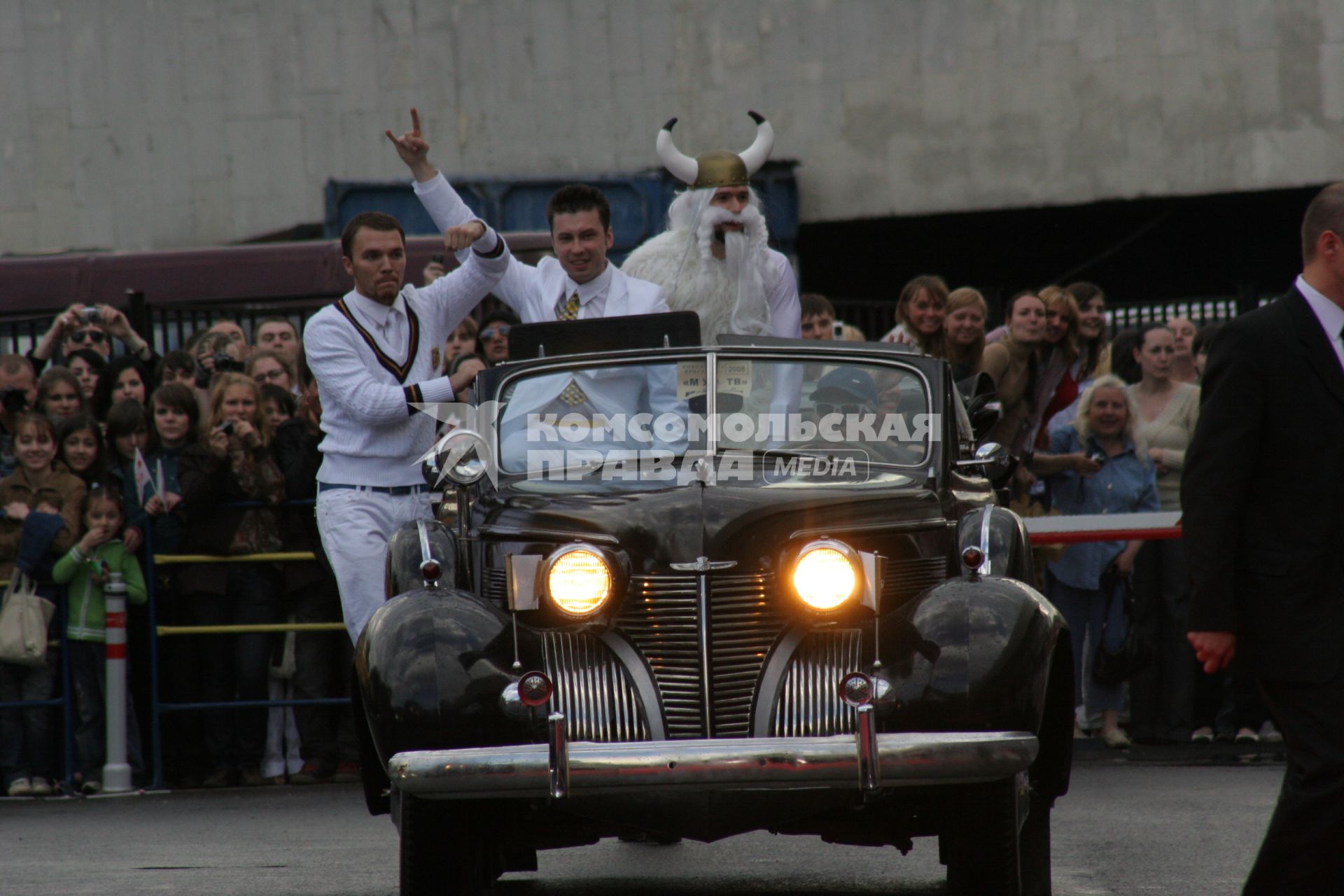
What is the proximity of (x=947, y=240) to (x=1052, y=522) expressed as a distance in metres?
17.7

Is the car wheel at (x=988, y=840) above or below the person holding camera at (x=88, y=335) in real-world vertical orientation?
below

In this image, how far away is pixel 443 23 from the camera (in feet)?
84.7

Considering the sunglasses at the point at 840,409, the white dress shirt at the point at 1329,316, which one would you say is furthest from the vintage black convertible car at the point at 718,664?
the white dress shirt at the point at 1329,316

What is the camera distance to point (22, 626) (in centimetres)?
1051

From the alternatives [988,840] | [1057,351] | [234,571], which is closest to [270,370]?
[234,571]

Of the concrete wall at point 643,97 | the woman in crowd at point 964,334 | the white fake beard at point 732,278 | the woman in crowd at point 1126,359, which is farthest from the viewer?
the concrete wall at point 643,97

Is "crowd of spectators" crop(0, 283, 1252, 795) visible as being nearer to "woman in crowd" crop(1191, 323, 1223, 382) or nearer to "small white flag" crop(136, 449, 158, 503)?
"small white flag" crop(136, 449, 158, 503)

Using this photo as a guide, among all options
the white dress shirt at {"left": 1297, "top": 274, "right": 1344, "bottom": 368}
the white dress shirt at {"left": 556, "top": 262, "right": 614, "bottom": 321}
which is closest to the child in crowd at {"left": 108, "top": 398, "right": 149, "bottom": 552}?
the white dress shirt at {"left": 556, "top": 262, "right": 614, "bottom": 321}

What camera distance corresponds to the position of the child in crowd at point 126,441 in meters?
11.0

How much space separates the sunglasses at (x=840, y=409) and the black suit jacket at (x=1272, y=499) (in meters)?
1.96

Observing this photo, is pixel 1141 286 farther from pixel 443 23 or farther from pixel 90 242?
pixel 90 242

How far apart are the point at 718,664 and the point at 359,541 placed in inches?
119

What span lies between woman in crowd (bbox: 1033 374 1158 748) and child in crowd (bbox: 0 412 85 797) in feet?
18.3

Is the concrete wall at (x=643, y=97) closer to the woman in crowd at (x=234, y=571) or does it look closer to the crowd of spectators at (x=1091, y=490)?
the crowd of spectators at (x=1091, y=490)
